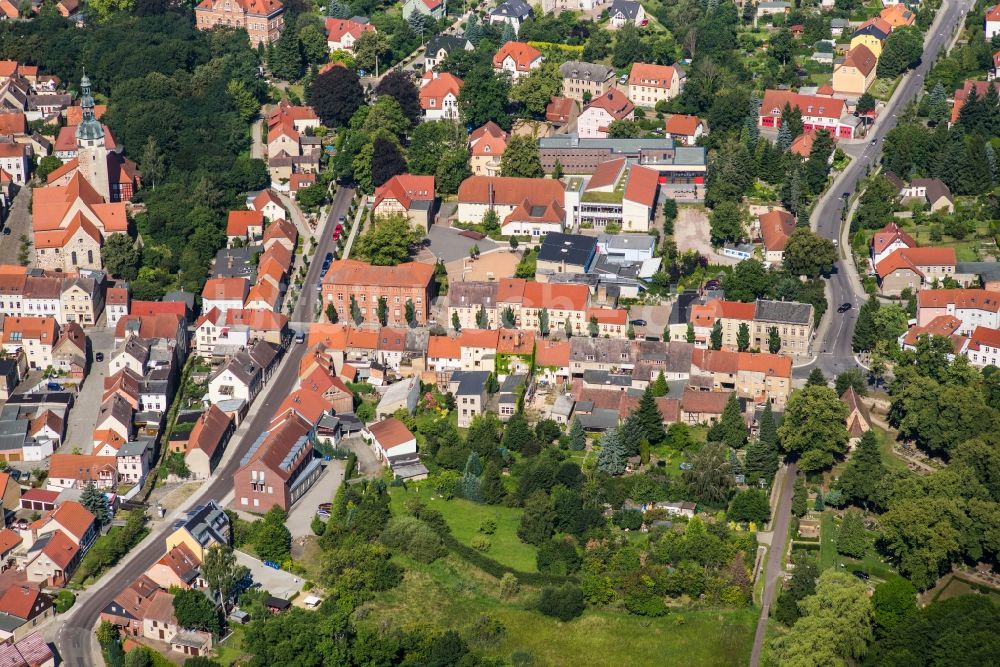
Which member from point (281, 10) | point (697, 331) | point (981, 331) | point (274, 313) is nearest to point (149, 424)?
point (274, 313)

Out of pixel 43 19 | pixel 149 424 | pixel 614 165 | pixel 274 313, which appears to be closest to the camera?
pixel 149 424

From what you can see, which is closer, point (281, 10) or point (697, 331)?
point (697, 331)

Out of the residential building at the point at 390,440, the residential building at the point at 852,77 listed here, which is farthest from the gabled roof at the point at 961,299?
the residential building at the point at 852,77

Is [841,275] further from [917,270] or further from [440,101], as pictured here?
[440,101]

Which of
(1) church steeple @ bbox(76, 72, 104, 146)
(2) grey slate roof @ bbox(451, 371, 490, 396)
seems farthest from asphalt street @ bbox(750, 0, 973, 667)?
(1) church steeple @ bbox(76, 72, 104, 146)

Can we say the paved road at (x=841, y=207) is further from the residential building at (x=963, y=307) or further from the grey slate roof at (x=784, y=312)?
the residential building at (x=963, y=307)

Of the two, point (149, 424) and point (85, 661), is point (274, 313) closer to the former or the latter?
point (149, 424)

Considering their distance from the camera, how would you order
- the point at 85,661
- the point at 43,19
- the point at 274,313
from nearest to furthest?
the point at 85,661
the point at 274,313
the point at 43,19
